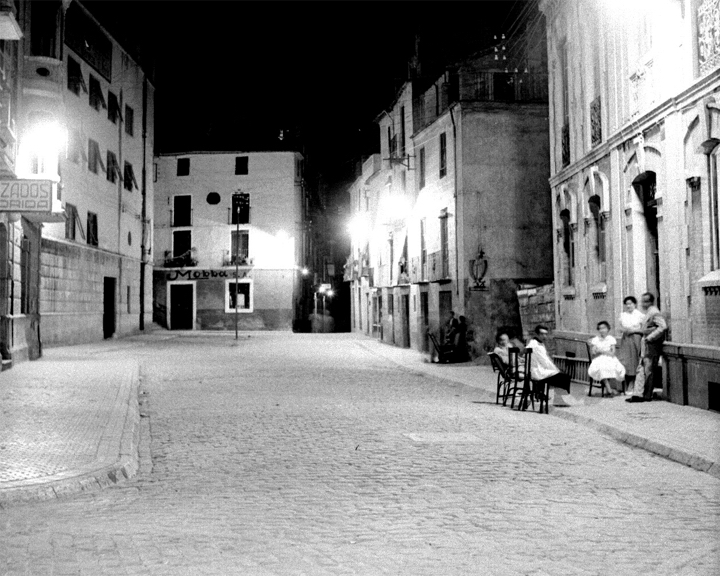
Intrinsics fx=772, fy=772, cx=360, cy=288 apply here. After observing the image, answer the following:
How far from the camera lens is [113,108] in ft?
121

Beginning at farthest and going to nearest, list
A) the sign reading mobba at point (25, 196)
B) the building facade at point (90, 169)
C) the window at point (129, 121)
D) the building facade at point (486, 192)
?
the window at point (129, 121) < the building facade at point (486, 192) < the building facade at point (90, 169) < the sign reading mobba at point (25, 196)

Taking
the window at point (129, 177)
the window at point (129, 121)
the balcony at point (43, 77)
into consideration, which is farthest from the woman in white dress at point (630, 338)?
the window at point (129, 121)

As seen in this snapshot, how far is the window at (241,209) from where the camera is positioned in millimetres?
54906

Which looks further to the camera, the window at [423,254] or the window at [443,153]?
the window at [423,254]

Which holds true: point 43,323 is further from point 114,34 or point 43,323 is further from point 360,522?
point 360,522

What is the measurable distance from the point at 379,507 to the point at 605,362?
894 cm

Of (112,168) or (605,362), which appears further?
(112,168)

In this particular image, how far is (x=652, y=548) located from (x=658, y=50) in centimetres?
1101

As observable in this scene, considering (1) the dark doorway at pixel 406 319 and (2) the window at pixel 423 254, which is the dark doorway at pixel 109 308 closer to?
(1) the dark doorway at pixel 406 319

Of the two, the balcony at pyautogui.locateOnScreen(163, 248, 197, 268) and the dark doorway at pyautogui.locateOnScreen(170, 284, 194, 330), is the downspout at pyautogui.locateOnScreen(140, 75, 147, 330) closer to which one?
the balcony at pyautogui.locateOnScreen(163, 248, 197, 268)

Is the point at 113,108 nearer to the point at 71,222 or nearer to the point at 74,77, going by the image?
the point at 74,77

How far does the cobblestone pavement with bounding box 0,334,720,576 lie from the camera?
16.1 ft

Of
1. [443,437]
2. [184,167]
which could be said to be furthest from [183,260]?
[443,437]

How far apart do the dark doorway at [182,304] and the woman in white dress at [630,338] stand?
44067mm
